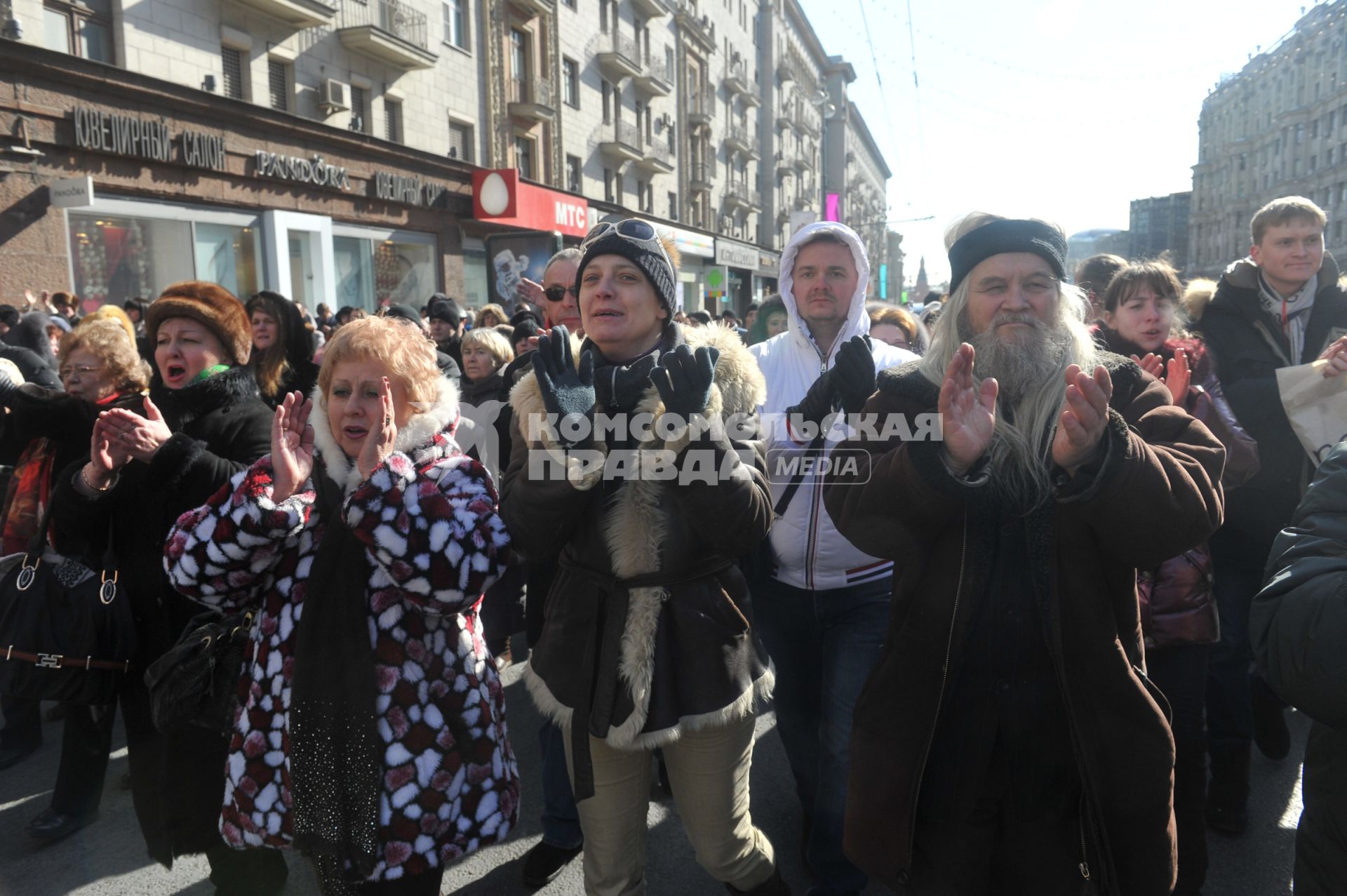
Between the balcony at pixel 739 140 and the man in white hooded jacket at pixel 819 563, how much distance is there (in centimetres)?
3911

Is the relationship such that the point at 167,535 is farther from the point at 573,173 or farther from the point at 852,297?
the point at 573,173

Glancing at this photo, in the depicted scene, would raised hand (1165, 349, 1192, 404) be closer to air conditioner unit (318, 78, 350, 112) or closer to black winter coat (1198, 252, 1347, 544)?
black winter coat (1198, 252, 1347, 544)

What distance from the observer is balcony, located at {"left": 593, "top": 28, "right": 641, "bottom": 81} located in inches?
1045

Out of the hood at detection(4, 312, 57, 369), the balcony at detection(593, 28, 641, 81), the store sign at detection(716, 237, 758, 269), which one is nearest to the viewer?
the hood at detection(4, 312, 57, 369)

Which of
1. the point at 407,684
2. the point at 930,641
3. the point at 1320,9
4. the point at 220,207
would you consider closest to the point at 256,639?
the point at 407,684

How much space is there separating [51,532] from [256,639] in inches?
54.3

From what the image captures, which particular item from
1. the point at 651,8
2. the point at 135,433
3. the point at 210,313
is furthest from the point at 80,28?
the point at 651,8

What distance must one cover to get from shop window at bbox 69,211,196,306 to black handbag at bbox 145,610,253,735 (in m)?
12.5

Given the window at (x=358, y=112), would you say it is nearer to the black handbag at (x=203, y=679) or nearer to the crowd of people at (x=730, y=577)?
the crowd of people at (x=730, y=577)

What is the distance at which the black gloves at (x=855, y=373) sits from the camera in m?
2.55

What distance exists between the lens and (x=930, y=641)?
1.85 metres

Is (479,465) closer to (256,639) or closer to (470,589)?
(470,589)

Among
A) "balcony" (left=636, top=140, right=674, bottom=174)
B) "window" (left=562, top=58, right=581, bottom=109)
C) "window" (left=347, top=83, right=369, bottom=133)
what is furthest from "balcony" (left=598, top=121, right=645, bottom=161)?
"window" (left=347, top=83, right=369, bottom=133)

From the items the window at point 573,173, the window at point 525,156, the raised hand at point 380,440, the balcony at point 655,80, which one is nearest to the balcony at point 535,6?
the window at point 525,156
